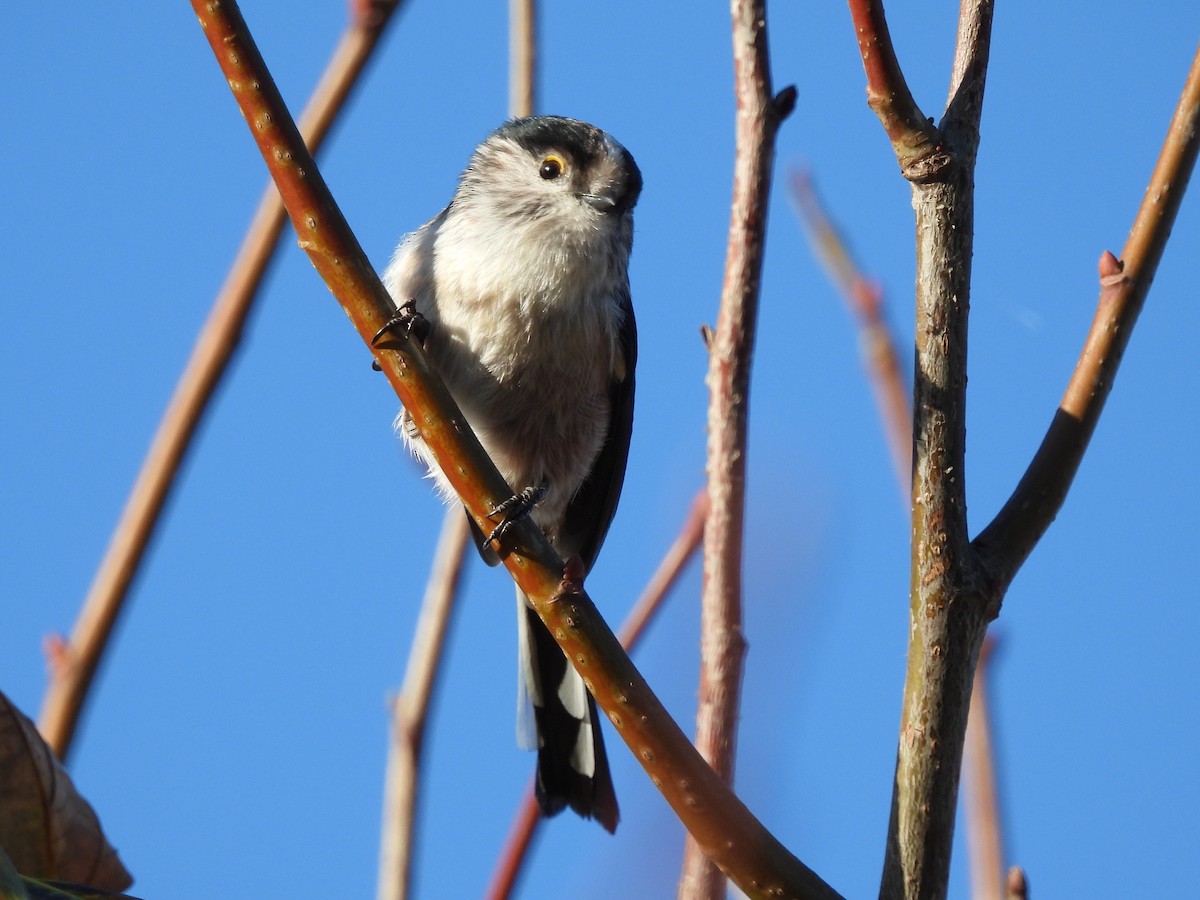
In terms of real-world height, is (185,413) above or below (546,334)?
below

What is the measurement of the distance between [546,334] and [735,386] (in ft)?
2.21

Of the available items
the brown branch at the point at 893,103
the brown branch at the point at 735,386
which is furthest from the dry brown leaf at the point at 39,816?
the brown branch at the point at 893,103

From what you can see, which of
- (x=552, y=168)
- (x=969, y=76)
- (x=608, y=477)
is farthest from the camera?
(x=608, y=477)

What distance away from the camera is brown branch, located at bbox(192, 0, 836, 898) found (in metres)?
1.48

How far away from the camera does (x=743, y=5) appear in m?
2.36

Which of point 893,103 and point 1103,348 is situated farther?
point 1103,348

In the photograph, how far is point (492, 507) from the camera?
66.3 inches

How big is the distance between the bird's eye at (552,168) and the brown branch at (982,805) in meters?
1.66

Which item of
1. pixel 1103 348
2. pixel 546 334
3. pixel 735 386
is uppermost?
pixel 546 334

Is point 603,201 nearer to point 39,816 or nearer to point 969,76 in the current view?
point 969,76

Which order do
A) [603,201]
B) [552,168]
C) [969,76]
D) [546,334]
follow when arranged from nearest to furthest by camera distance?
[969,76], [546,334], [603,201], [552,168]

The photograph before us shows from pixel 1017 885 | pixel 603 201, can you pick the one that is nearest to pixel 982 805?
pixel 1017 885

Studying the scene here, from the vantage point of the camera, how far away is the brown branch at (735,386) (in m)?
2.07

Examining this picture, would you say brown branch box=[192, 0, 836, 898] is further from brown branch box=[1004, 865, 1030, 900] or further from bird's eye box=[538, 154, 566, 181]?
bird's eye box=[538, 154, 566, 181]
